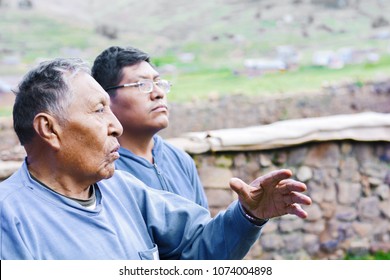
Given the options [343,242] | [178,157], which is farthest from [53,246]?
[343,242]

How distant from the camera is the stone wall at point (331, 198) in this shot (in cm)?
464

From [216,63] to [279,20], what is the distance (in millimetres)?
4182

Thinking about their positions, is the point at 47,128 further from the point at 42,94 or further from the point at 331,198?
the point at 331,198

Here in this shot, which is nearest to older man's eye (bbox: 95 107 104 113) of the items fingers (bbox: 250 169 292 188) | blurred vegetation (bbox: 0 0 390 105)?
fingers (bbox: 250 169 292 188)

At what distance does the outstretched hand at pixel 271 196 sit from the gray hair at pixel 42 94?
448 mm

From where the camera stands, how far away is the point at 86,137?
1.81m

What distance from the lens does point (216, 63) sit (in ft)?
47.5

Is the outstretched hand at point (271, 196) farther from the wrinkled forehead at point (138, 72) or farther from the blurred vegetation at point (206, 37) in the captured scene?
the blurred vegetation at point (206, 37)

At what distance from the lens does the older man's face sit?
1.79 m

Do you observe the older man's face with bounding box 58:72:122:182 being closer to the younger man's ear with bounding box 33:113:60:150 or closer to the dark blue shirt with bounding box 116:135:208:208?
the younger man's ear with bounding box 33:113:60:150

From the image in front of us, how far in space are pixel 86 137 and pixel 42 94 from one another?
14 cm

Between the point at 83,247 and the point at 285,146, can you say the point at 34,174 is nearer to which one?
the point at 83,247

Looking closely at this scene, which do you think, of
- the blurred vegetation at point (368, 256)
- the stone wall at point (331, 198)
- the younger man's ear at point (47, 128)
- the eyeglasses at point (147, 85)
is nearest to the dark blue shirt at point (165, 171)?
the eyeglasses at point (147, 85)

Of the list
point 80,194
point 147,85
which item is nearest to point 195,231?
point 80,194
